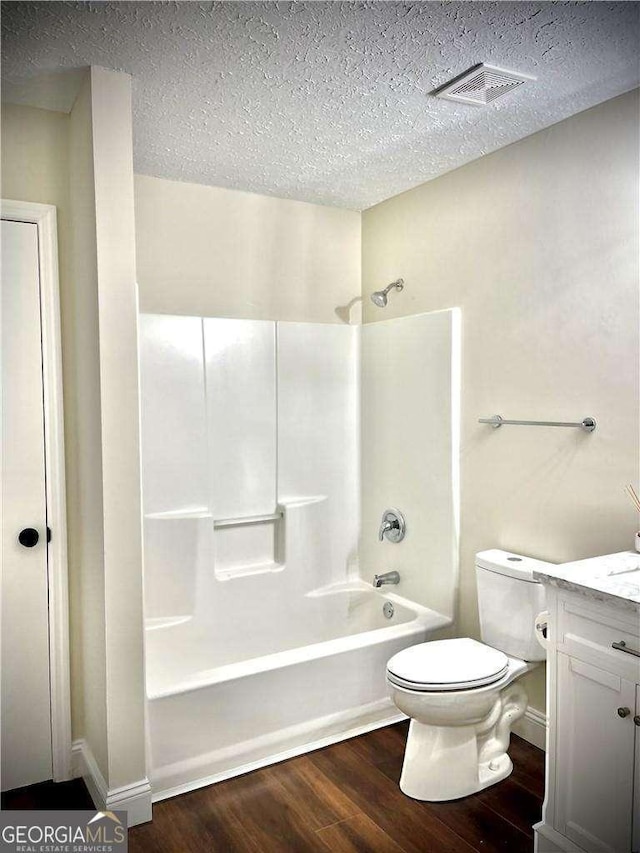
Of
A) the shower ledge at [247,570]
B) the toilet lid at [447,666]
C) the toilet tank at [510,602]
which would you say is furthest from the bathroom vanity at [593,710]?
the shower ledge at [247,570]

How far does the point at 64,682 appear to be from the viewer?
260 centimetres

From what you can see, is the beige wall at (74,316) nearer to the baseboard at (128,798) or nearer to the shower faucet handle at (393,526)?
the baseboard at (128,798)

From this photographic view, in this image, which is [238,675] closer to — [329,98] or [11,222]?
[11,222]

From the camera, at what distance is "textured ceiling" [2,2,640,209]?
6.12ft

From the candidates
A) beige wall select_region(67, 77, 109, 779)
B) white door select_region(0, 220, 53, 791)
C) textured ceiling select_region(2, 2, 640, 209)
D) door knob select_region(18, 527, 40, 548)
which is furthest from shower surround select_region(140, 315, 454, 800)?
textured ceiling select_region(2, 2, 640, 209)

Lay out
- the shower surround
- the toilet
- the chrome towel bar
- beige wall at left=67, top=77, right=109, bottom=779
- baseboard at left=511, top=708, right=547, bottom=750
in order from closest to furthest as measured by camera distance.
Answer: beige wall at left=67, top=77, right=109, bottom=779
the toilet
the chrome towel bar
the shower surround
baseboard at left=511, top=708, right=547, bottom=750

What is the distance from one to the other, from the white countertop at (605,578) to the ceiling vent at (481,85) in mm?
1573

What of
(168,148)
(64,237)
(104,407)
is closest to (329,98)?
(168,148)

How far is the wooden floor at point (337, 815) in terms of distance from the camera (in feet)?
7.15

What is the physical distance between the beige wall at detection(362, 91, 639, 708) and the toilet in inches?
7.6

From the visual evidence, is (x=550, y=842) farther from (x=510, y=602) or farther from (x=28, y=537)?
(x=28, y=537)

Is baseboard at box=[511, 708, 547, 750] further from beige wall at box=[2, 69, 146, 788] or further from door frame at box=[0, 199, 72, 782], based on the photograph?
door frame at box=[0, 199, 72, 782]

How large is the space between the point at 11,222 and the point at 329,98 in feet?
4.00

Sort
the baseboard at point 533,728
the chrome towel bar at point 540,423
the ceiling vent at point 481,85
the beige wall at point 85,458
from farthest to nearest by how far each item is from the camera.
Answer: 1. the baseboard at point 533,728
2. the chrome towel bar at point 540,423
3. the beige wall at point 85,458
4. the ceiling vent at point 481,85
